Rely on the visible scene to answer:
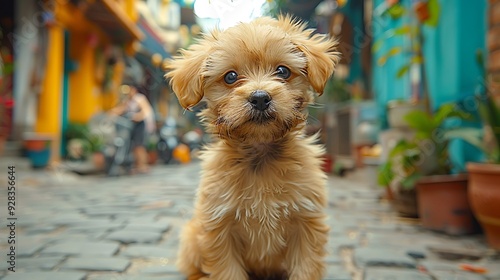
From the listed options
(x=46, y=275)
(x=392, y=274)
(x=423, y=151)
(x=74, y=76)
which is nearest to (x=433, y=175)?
(x=423, y=151)

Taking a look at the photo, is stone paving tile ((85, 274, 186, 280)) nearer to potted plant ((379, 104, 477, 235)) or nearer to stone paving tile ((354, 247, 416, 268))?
stone paving tile ((354, 247, 416, 268))

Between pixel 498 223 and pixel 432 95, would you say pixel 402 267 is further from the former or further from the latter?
pixel 432 95

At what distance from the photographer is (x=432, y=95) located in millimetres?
5820

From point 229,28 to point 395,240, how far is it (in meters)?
2.60

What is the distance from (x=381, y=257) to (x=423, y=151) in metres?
1.73

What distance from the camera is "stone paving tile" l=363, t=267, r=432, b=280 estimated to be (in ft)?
8.51

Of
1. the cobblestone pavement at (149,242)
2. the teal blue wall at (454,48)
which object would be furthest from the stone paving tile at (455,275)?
the teal blue wall at (454,48)

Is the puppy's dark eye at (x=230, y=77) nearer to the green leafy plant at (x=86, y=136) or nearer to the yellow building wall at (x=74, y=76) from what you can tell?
the yellow building wall at (x=74, y=76)

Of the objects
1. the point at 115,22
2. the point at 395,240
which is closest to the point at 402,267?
the point at 395,240

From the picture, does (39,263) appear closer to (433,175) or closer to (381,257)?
(381,257)

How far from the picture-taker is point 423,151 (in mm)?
4305

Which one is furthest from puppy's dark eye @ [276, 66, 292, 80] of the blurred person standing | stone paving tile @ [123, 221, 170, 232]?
the blurred person standing

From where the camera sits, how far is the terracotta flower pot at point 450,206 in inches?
153

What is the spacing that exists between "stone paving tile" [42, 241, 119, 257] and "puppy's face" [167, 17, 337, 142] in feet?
5.16
